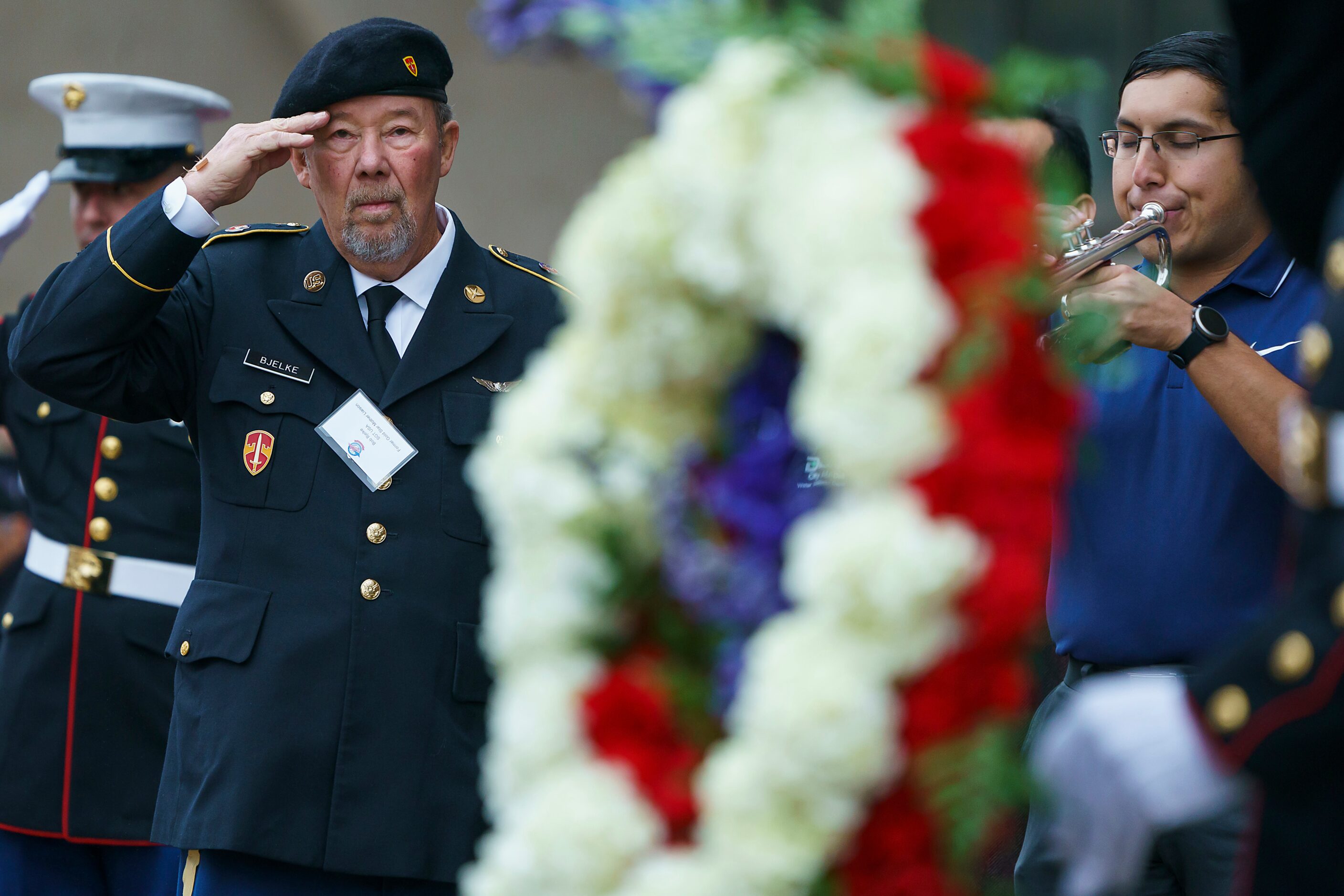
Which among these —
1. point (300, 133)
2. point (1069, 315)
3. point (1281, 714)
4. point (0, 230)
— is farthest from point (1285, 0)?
point (0, 230)

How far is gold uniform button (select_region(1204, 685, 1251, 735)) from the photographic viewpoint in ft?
4.87

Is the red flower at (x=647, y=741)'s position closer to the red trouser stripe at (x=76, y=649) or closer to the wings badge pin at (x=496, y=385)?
the wings badge pin at (x=496, y=385)

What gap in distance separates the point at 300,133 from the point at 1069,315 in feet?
5.49

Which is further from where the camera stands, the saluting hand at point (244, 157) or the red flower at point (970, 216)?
the saluting hand at point (244, 157)

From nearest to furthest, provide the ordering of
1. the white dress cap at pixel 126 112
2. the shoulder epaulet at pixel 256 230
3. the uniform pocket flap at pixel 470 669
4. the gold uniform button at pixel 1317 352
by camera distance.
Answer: the gold uniform button at pixel 1317 352 → the uniform pocket flap at pixel 470 669 → the shoulder epaulet at pixel 256 230 → the white dress cap at pixel 126 112

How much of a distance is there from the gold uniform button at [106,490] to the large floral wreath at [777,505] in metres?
2.20

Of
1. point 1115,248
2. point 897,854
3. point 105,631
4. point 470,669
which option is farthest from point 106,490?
point 897,854

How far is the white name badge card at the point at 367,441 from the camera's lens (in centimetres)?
271

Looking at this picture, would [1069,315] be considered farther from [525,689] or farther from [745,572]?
[525,689]

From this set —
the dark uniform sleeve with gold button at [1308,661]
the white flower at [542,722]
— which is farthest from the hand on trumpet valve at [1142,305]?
the white flower at [542,722]

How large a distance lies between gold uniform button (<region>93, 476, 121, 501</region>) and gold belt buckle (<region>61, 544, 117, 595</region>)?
13cm

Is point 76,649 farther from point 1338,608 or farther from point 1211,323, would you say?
point 1338,608

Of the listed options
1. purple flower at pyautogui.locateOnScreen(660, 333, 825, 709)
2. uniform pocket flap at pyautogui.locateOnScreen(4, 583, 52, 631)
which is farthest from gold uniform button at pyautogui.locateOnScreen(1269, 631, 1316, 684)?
uniform pocket flap at pyautogui.locateOnScreen(4, 583, 52, 631)

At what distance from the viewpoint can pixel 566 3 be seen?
1645 mm
